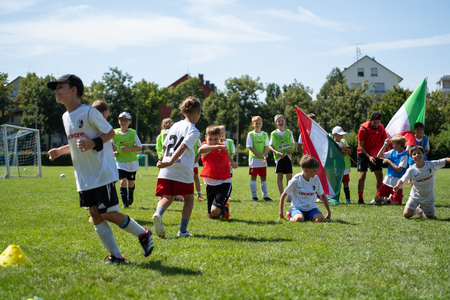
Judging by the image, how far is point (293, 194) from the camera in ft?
23.1

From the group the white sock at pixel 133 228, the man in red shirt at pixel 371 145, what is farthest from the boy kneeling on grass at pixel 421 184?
the white sock at pixel 133 228

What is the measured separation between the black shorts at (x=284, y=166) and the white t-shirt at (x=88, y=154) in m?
6.68

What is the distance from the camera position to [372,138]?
32.9ft

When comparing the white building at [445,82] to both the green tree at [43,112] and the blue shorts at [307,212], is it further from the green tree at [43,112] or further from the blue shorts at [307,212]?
the blue shorts at [307,212]

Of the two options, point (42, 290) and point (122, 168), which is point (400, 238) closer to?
point (42, 290)

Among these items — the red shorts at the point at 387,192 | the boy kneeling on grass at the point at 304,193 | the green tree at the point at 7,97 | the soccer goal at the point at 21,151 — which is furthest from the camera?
the green tree at the point at 7,97

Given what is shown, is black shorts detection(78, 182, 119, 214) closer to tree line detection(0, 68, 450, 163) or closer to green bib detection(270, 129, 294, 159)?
green bib detection(270, 129, 294, 159)

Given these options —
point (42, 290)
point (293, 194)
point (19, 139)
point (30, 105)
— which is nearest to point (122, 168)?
point (293, 194)

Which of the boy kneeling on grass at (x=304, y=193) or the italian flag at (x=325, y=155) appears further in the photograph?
the italian flag at (x=325, y=155)

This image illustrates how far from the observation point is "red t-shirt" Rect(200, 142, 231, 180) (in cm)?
736

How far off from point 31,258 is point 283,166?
6917mm

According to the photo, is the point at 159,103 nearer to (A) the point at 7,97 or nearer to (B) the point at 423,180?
(A) the point at 7,97

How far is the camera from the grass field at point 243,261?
10.6 feet

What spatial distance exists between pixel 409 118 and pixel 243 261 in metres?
7.75
